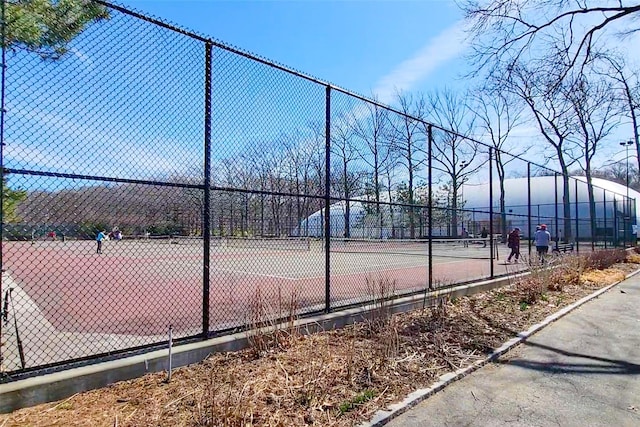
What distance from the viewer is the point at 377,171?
34.5 ft

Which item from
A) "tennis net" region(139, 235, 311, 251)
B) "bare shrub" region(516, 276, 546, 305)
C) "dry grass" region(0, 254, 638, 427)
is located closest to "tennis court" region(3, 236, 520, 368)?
"tennis net" region(139, 235, 311, 251)

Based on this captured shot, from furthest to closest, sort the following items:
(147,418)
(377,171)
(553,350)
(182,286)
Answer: (182,286) < (377,171) < (553,350) < (147,418)

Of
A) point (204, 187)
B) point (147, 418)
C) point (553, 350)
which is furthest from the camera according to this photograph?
point (553, 350)

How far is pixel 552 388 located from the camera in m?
4.79

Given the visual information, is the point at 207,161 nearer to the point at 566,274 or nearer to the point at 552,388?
the point at 552,388

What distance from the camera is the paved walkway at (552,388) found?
13.1 feet

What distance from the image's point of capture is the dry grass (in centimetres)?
355

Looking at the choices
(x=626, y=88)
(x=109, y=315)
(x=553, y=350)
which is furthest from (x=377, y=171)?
(x=626, y=88)

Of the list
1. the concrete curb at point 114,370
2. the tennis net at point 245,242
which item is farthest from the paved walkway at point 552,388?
the tennis net at point 245,242

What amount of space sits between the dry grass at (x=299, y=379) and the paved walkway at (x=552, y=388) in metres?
0.31

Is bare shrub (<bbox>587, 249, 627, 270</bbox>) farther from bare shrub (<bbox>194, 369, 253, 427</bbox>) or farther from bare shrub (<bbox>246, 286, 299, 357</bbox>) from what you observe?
bare shrub (<bbox>194, 369, 253, 427</bbox>)

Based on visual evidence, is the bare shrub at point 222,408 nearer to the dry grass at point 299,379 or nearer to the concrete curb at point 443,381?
the dry grass at point 299,379

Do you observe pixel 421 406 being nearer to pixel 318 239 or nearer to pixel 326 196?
pixel 326 196

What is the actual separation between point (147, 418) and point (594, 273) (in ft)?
47.7
